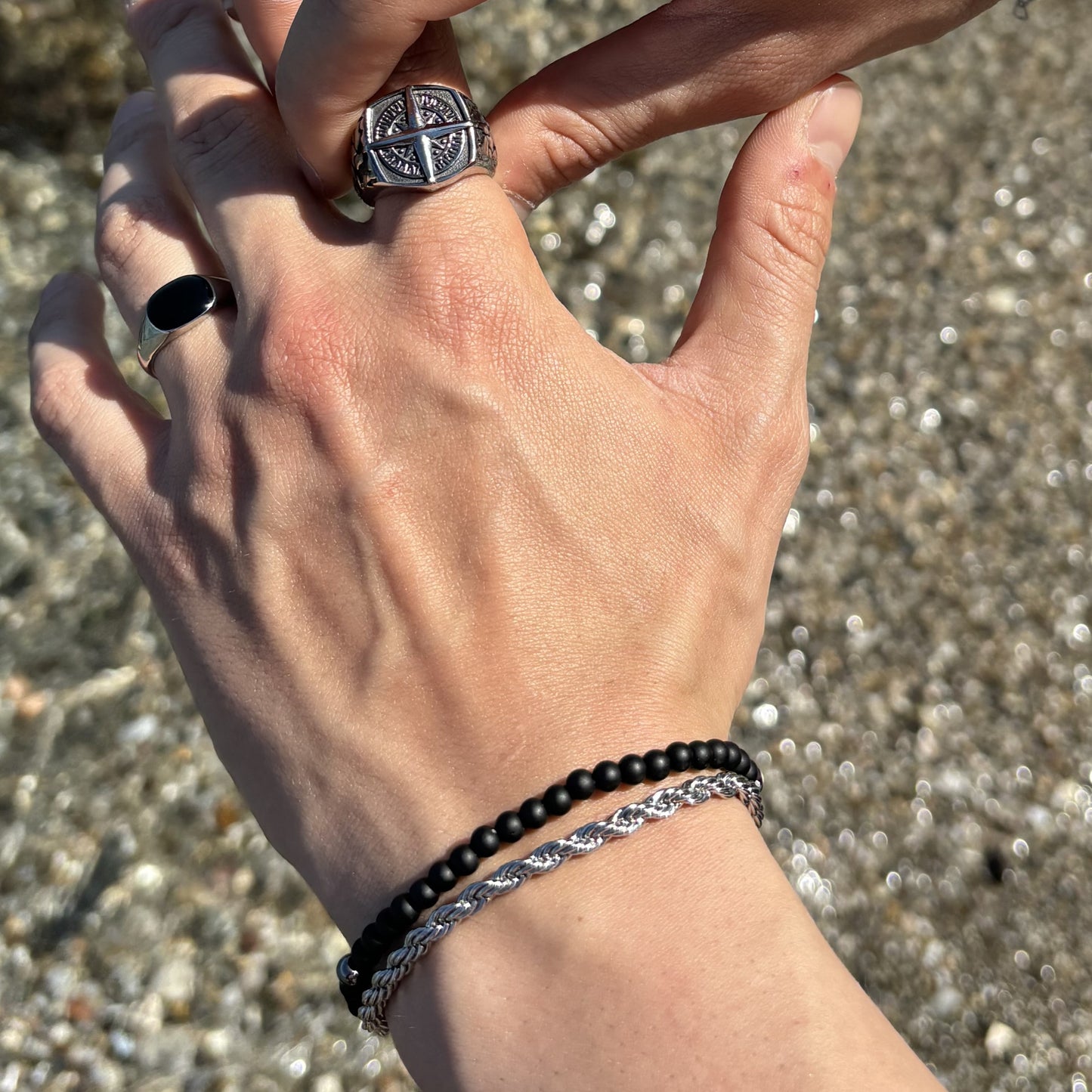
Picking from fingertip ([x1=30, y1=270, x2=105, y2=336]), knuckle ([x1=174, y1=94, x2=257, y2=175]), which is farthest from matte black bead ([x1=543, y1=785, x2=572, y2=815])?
fingertip ([x1=30, y1=270, x2=105, y2=336])

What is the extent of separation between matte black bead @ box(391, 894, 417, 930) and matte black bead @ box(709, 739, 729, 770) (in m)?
0.34

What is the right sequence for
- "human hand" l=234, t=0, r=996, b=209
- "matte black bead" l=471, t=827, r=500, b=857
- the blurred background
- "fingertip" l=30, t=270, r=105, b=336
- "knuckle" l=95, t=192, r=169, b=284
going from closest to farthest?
1. "matte black bead" l=471, t=827, r=500, b=857
2. "human hand" l=234, t=0, r=996, b=209
3. "knuckle" l=95, t=192, r=169, b=284
4. "fingertip" l=30, t=270, r=105, b=336
5. the blurred background

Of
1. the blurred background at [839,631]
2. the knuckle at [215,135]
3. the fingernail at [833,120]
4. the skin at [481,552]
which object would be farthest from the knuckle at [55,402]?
the fingernail at [833,120]

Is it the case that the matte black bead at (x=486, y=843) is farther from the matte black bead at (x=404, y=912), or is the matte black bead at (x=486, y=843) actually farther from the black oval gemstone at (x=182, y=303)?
the black oval gemstone at (x=182, y=303)

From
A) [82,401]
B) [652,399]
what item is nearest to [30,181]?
[82,401]

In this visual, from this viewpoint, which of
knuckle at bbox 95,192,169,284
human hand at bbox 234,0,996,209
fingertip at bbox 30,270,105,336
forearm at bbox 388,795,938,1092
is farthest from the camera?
fingertip at bbox 30,270,105,336

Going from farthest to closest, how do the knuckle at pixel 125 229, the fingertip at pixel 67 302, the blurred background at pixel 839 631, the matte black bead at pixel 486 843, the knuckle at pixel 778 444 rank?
the blurred background at pixel 839 631, the fingertip at pixel 67 302, the knuckle at pixel 125 229, the knuckle at pixel 778 444, the matte black bead at pixel 486 843

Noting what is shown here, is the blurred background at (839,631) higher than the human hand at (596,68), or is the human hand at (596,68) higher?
the human hand at (596,68)

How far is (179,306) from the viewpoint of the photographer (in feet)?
4.29

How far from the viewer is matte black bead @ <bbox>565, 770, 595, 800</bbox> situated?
3.28ft

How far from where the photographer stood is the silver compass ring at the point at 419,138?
1188mm

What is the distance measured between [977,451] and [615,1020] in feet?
5.55

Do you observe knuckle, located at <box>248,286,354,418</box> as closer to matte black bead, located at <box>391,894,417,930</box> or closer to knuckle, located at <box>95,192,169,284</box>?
knuckle, located at <box>95,192,169,284</box>

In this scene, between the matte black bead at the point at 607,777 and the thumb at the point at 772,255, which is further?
the thumb at the point at 772,255
